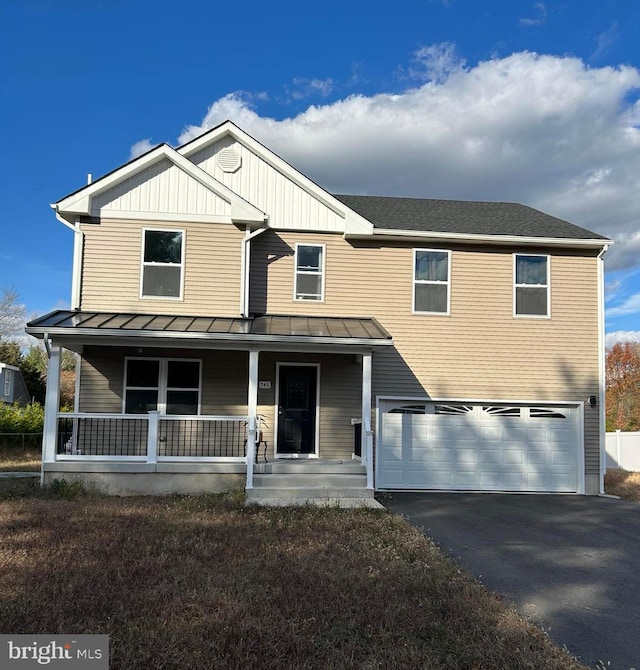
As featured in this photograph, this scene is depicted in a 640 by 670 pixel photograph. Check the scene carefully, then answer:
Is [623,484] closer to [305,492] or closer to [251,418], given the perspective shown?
[305,492]

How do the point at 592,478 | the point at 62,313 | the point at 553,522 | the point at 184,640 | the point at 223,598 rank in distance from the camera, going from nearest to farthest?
the point at 184,640, the point at 223,598, the point at 553,522, the point at 62,313, the point at 592,478

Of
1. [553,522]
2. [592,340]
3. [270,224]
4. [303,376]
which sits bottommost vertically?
[553,522]

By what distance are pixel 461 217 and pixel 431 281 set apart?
2126mm

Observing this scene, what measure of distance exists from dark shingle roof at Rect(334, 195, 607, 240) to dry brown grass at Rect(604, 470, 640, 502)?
574cm

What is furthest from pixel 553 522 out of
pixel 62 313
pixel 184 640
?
pixel 62 313

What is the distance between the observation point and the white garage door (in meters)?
12.4

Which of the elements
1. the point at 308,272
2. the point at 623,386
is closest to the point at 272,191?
the point at 308,272

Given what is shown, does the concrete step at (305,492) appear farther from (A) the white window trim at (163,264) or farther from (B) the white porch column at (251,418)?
(A) the white window trim at (163,264)

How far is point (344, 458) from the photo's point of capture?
39.4 feet

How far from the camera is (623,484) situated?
14656 millimetres

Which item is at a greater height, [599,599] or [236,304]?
[236,304]

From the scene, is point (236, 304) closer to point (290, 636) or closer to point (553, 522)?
point (553, 522)

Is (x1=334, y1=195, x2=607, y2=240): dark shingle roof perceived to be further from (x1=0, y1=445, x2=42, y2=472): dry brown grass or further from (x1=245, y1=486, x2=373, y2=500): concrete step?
(x1=0, y1=445, x2=42, y2=472): dry brown grass

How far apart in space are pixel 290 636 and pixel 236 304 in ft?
26.8
